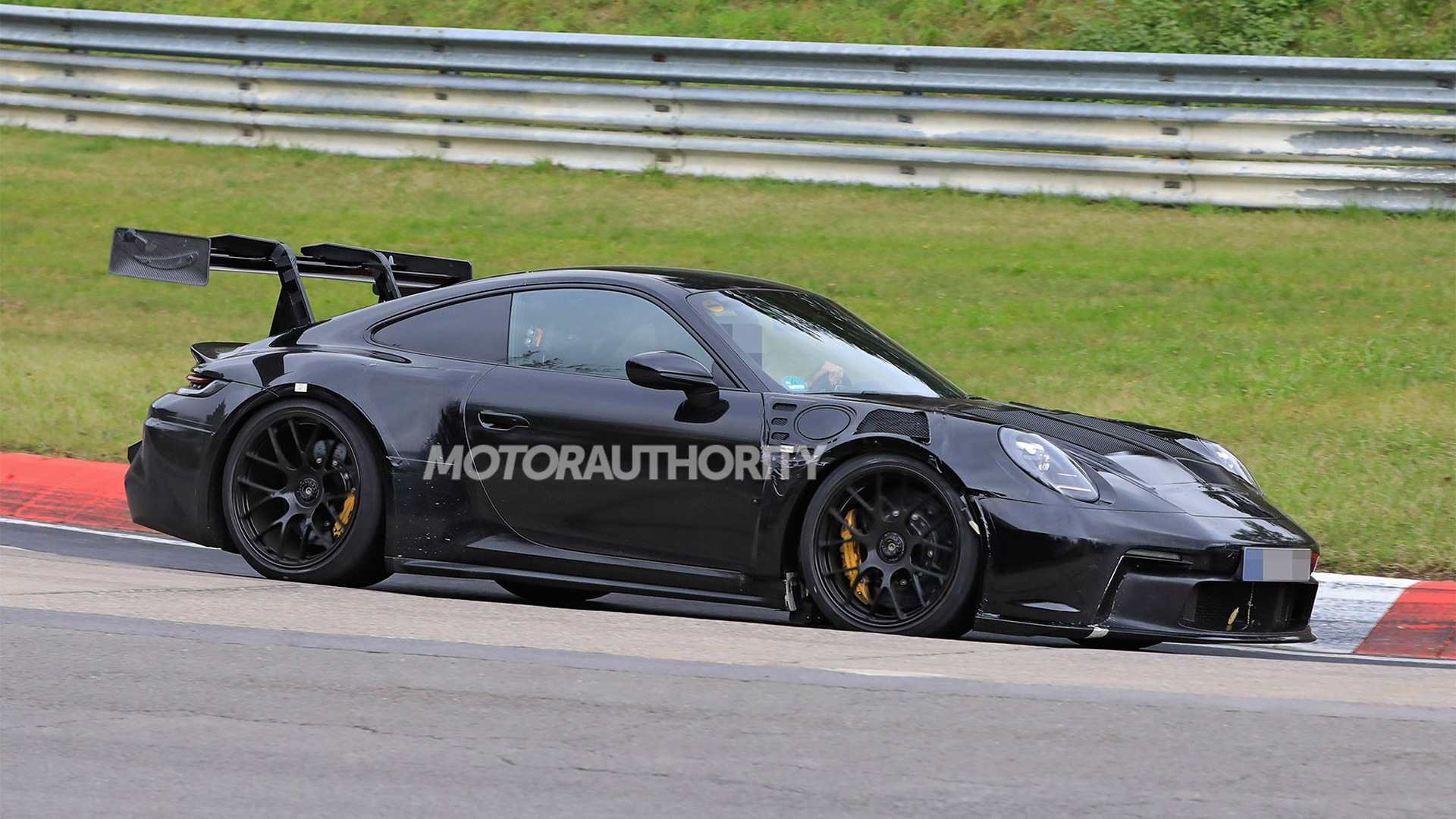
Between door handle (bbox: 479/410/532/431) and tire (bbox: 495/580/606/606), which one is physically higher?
door handle (bbox: 479/410/532/431)

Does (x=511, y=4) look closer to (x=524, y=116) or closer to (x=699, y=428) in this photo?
(x=524, y=116)

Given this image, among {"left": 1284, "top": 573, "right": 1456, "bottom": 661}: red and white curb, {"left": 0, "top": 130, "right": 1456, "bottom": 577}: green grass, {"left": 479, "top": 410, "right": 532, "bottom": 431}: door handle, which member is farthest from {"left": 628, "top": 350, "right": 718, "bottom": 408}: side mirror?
{"left": 0, "top": 130, "right": 1456, "bottom": 577}: green grass

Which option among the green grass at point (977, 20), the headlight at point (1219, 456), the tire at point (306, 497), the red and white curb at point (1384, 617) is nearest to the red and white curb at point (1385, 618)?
the red and white curb at point (1384, 617)

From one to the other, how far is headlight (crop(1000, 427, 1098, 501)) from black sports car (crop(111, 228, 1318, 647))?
0.04 feet

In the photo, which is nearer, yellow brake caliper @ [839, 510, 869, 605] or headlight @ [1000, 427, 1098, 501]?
headlight @ [1000, 427, 1098, 501]

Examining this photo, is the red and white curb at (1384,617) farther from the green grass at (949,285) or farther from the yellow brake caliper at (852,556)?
the yellow brake caliper at (852,556)

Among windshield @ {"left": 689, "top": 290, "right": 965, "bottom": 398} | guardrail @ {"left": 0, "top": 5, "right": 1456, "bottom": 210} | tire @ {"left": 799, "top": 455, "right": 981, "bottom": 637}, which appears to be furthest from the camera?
guardrail @ {"left": 0, "top": 5, "right": 1456, "bottom": 210}

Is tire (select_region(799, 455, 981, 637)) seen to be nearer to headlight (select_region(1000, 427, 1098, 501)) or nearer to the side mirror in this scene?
headlight (select_region(1000, 427, 1098, 501))

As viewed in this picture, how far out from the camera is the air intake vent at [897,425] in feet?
19.0

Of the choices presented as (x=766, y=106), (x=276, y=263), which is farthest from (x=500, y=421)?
(x=766, y=106)

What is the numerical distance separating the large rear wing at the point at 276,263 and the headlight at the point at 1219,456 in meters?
3.17

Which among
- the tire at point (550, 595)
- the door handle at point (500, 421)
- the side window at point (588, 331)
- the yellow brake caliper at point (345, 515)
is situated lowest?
the tire at point (550, 595)

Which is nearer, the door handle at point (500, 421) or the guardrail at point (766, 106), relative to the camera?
the door handle at point (500, 421)

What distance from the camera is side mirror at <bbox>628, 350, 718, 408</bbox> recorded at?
19.5ft
